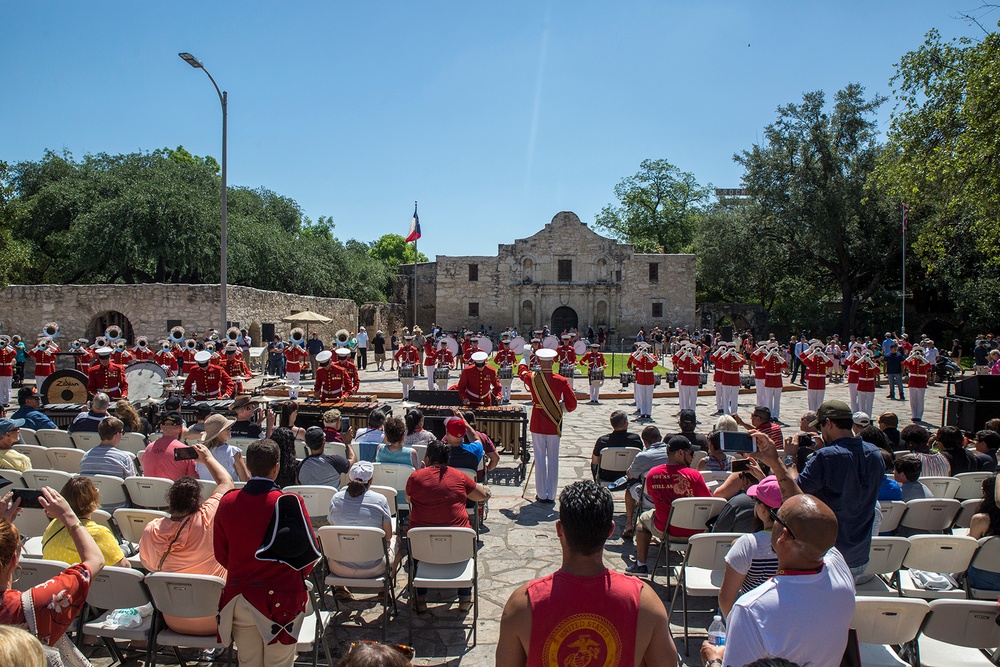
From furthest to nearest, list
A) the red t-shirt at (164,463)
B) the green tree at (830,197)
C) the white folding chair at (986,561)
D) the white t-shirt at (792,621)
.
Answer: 1. the green tree at (830,197)
2. the red t-shirt at (164,463)
3. the white folding chair at (986,561)
4. the white t-shirt at (792,621)

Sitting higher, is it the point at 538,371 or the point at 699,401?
the point at 538,371

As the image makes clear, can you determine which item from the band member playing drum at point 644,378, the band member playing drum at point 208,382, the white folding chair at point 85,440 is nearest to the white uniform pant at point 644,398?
the band member playing drum at point 644,378

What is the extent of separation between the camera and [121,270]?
30359 mm

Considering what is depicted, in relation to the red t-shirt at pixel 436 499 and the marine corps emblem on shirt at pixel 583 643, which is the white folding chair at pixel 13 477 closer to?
the red t-shirt at pixel 436 499

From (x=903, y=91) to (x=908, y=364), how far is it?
22.3 ft

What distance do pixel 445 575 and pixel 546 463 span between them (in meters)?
3.90

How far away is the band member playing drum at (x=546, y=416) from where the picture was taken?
28.8ft

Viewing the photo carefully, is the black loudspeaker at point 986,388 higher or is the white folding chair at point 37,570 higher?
the black loudspeaker at point 986,388

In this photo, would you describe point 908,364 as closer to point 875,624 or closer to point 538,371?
point 538,371

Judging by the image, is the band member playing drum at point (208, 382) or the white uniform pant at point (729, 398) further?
the white uniform pant at point (729, 398)

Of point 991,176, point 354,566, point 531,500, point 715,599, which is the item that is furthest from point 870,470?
point 991,176

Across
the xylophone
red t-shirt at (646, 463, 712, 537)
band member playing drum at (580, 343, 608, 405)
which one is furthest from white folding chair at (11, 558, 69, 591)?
band member playing drum at (580, 343, 608, 405)

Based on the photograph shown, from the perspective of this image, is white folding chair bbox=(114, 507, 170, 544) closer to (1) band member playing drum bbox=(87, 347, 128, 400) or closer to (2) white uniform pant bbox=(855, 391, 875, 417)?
(1) band member playing drum bbox=(87, 347, 128, 400)

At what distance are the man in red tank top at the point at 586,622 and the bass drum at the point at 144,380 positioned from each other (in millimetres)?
12624
